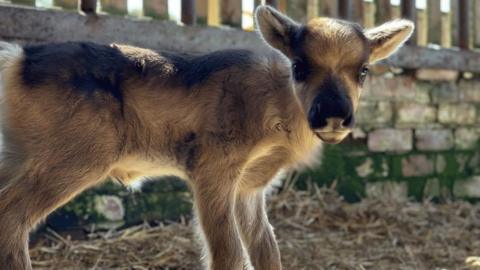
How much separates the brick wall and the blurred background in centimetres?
1

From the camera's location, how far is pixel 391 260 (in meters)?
5.70

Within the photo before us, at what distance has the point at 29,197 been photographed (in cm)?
396

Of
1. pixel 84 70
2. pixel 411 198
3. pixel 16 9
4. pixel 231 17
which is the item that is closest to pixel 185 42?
pixel 231 17

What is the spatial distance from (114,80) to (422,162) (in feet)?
15.2

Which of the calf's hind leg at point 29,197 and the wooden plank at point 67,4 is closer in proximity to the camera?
the calf's hind leg at point 29,197

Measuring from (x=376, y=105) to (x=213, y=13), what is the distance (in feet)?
7.25

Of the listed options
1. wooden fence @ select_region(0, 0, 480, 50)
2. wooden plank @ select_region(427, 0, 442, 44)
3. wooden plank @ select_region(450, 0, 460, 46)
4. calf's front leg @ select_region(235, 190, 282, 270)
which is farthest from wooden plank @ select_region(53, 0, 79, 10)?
wooden plank @ select_region(450, 0, 460, 46)

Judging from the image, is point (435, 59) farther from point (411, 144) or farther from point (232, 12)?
point (232, 12)

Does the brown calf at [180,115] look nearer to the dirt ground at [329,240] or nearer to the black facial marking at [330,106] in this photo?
the black facial marking at [330,106]

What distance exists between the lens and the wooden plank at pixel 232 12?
253 inches

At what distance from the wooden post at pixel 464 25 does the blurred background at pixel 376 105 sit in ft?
0.04

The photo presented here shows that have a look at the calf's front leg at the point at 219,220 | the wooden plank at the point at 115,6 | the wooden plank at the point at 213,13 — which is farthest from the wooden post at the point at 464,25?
the calf's front leg at the point at 219,220

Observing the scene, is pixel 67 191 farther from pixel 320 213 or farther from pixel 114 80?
pixel 320 213

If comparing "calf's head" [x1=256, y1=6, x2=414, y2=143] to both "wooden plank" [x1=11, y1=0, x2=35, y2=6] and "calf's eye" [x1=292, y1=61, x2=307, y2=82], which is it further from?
"wooden plank" [x1=11, y1=0, x2=35, y2=6]
